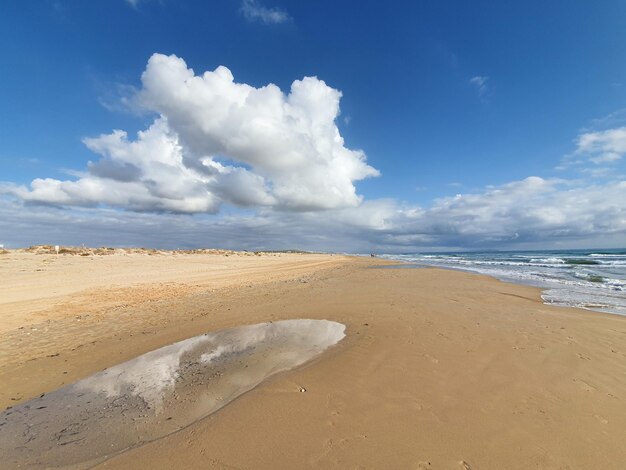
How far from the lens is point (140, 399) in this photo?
4.88 m

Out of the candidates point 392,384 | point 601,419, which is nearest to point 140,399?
point 392,384

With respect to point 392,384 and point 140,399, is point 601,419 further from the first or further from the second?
point 140,399

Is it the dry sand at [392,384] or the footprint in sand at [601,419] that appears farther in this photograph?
the footprint in sand at [601,419]

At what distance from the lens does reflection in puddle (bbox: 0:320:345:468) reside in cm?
372

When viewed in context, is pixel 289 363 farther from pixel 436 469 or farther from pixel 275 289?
pixel 275 289

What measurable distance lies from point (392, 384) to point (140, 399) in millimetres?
4179

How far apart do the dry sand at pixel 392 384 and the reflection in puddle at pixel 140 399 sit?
16.2 inches

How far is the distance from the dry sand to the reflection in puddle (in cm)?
41

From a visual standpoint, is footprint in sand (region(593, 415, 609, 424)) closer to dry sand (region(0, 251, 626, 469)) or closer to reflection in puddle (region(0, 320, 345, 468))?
dry sand (region(0, 251, 626, 469))

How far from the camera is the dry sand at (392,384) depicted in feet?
11.5

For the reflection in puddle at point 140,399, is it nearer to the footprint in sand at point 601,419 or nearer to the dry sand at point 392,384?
the dry sand at point 392,384

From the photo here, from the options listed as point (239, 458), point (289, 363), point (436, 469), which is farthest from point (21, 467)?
point (436, 469)

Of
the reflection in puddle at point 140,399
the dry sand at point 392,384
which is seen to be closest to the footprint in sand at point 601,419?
the dry sand at point 392,384

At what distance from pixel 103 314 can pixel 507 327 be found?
1349 cm
